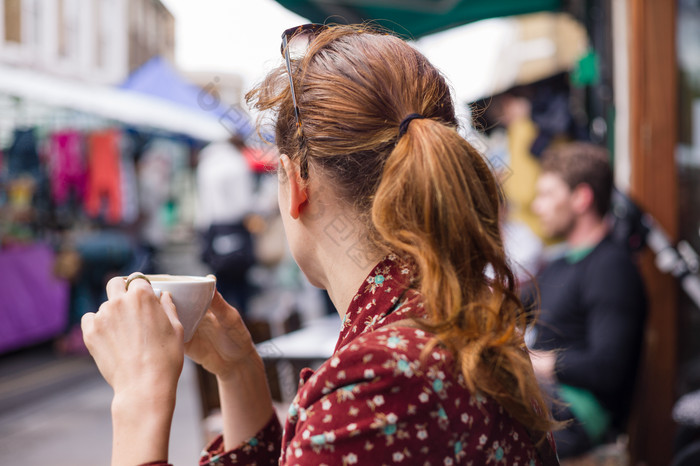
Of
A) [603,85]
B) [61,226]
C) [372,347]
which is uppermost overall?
[372,347]

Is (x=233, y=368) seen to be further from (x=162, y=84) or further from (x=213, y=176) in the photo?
(x=162, y=84)

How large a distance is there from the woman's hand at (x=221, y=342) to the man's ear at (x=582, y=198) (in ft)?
7.00

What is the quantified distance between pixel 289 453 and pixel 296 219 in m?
0.43

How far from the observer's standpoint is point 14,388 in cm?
577

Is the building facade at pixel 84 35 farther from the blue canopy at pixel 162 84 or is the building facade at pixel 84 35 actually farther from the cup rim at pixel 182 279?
the cup rim at pixel 182 279

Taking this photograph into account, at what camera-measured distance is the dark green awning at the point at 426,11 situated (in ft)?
11.5

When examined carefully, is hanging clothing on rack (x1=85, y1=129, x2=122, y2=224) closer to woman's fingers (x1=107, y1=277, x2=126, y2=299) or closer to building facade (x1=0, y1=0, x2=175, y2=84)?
building facade (x1=0, y1=0, x2=175, y2=84)

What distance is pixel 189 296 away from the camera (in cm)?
109

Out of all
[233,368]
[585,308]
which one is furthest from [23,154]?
[233,368]

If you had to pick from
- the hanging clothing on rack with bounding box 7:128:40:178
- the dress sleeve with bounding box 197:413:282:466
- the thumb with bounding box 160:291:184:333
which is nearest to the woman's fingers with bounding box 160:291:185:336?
the thumb with bounding box 160:291:184:333

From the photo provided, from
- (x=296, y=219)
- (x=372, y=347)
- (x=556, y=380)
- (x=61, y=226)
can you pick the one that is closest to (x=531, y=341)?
(x=556, y=380)

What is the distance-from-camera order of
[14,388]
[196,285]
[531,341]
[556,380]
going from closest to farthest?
[196,285] → [556,380] → [531,341] → [14,388]

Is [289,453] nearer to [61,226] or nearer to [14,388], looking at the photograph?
[14,388]

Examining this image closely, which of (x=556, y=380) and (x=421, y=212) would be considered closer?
(x=421, y=212)
